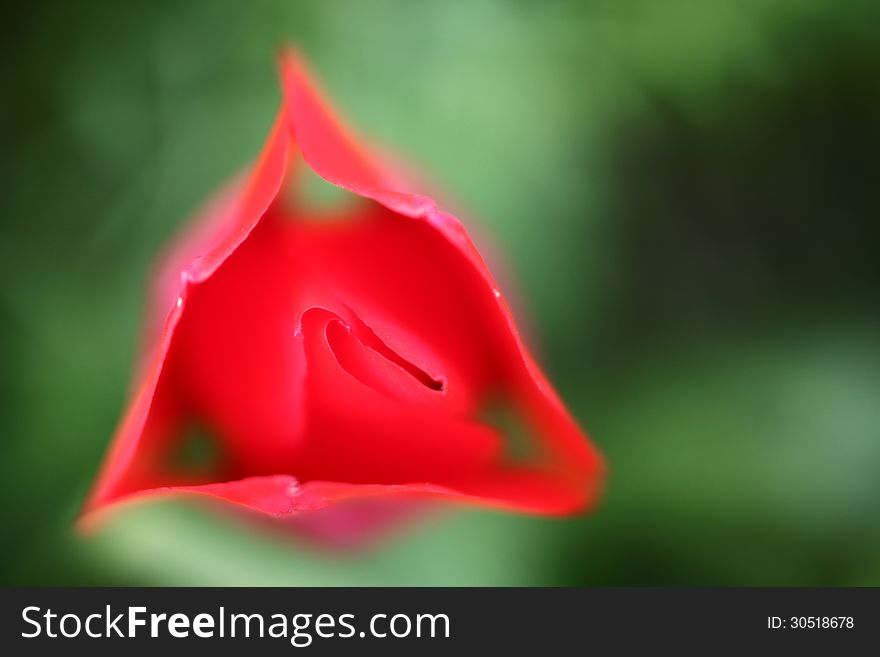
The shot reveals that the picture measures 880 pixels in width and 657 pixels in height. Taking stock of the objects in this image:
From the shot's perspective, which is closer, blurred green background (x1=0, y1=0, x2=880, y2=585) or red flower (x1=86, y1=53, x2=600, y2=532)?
red flower (x1=86, y1=53, x2=600, y2=532)

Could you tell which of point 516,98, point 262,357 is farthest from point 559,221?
point 262,357

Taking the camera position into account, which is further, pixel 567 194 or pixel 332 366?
pixel 567 194

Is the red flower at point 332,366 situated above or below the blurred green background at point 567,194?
below

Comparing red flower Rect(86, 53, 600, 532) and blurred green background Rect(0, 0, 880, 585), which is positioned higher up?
blurred green background Rect(0, 0, 880, 585)

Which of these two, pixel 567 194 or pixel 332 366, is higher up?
pixel 567 194
